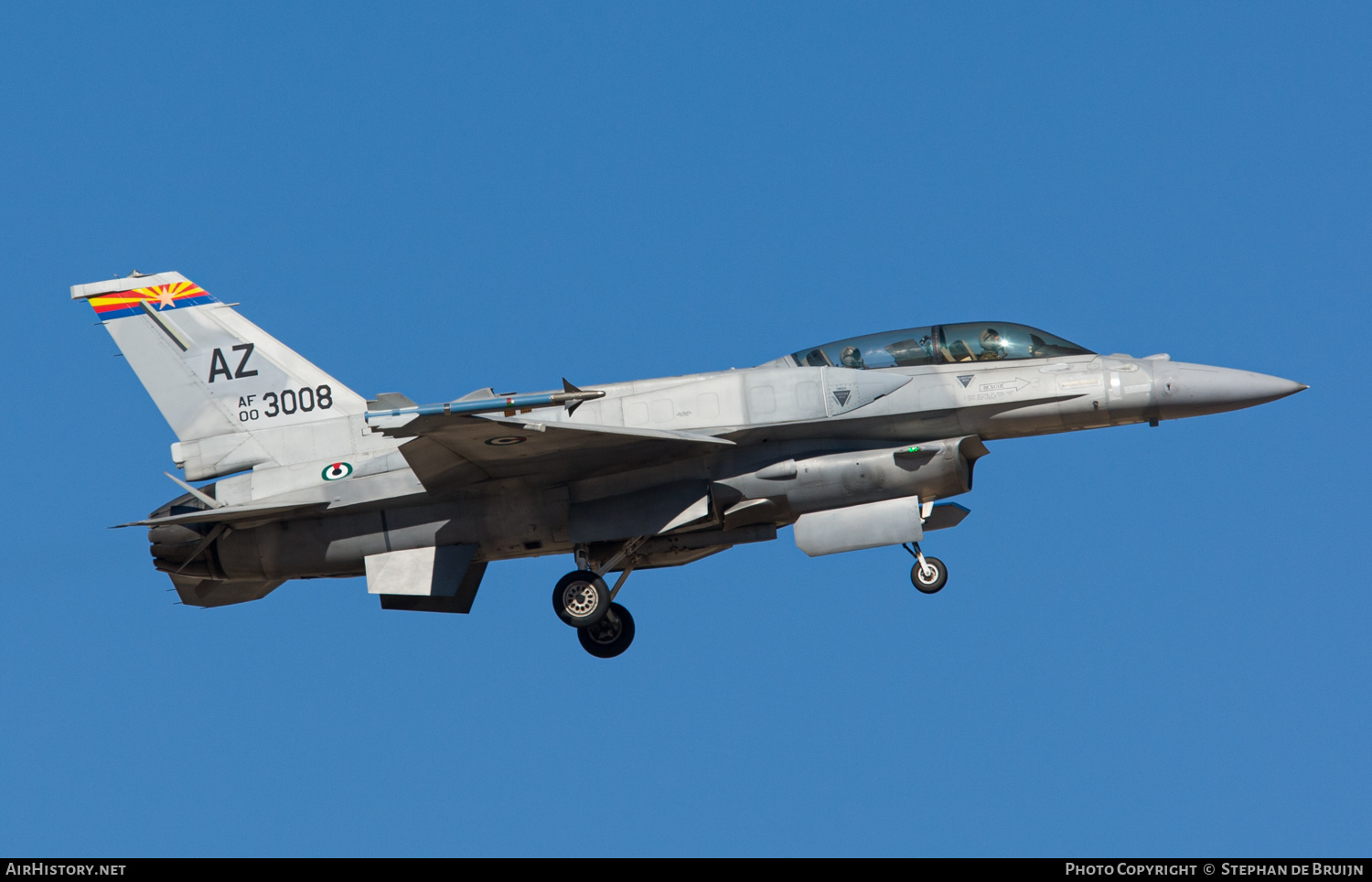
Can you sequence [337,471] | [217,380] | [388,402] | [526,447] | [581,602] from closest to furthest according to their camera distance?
[388,402]
[526,447]
[581,602]
[337,471]
[217,380]

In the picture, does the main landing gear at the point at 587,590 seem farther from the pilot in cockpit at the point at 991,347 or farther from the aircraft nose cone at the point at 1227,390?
the aircraft nose cone at the point at 1227,390

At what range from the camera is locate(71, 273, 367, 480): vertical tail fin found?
61.5ft

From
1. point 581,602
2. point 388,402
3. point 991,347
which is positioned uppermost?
point 991,347

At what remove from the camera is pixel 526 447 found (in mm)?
16969

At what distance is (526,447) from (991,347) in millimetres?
5269

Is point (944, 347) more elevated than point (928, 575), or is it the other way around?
point (944, 347)

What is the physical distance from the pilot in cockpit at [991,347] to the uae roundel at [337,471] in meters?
7.30

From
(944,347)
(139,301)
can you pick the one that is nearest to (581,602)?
(944,347)

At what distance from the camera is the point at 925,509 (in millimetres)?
17562

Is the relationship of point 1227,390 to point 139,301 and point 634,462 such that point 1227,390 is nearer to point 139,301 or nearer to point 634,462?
point 634,462

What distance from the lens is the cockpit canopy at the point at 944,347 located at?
57.5 ft

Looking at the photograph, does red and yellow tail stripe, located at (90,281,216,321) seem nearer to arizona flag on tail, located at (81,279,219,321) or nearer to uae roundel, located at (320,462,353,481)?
arizona flag on tail, located at (81,279,219,321)
